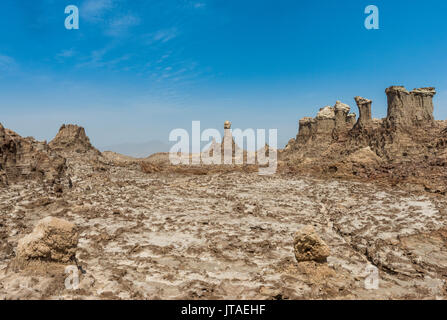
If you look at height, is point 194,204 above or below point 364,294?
above

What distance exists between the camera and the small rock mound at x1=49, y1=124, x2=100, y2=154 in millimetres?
33844

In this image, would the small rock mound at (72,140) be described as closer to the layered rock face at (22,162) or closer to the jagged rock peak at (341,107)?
the layered rock face at (22,162)

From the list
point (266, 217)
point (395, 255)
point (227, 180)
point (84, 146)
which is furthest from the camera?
point (84, 146)

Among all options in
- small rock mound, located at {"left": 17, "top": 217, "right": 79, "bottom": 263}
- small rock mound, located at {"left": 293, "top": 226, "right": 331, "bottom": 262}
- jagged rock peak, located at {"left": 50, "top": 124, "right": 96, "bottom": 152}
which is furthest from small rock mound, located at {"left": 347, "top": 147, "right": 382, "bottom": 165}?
jagged rock peak, located at {"left": 50, "top": 124, "right": 96, "bottom": 152}

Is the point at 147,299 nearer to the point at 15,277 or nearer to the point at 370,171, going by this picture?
the point at 15,277

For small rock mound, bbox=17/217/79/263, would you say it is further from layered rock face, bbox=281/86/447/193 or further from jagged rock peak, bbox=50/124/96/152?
jagged rock peak, bbox=50/124/96/152

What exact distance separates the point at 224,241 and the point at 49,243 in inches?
246

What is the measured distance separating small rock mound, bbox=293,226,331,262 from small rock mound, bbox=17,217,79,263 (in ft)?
20.9

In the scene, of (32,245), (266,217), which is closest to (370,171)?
(266,217)

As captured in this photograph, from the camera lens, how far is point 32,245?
6.86 metres
